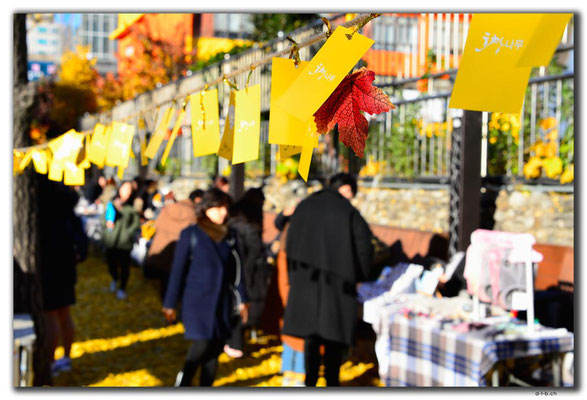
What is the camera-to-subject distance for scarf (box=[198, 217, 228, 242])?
4807mm

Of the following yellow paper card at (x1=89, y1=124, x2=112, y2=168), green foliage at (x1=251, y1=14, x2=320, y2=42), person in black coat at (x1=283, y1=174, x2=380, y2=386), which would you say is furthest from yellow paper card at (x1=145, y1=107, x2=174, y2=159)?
green foliage at (x1=251, y1=14, x2=320, y2=42)

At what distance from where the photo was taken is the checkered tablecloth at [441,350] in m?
4.05

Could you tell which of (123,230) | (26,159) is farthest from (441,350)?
(123,230)

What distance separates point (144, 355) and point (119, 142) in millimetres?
3461

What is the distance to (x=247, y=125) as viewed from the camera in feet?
7.45

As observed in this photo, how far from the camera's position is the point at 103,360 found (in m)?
6.49

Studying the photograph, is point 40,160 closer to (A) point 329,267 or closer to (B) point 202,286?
(B) point 202,286

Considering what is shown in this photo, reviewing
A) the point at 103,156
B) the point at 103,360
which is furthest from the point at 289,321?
the point at 103,360

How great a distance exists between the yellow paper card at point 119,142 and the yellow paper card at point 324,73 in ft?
8.38

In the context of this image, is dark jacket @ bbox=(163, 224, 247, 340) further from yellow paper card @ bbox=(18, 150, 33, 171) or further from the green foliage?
the green foliage

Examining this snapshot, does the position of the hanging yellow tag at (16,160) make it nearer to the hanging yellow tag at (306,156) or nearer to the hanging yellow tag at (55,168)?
the hanging yellow tag at (55,168)

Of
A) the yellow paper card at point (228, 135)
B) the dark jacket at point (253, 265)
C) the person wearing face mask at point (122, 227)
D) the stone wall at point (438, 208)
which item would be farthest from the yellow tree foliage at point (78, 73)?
the yellow paper card at point (228, 135)

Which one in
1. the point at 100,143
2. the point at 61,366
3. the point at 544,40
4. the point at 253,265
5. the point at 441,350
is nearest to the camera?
the point at 544,40

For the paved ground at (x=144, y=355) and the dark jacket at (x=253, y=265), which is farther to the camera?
the dark jacket at (x=253, y=265)
